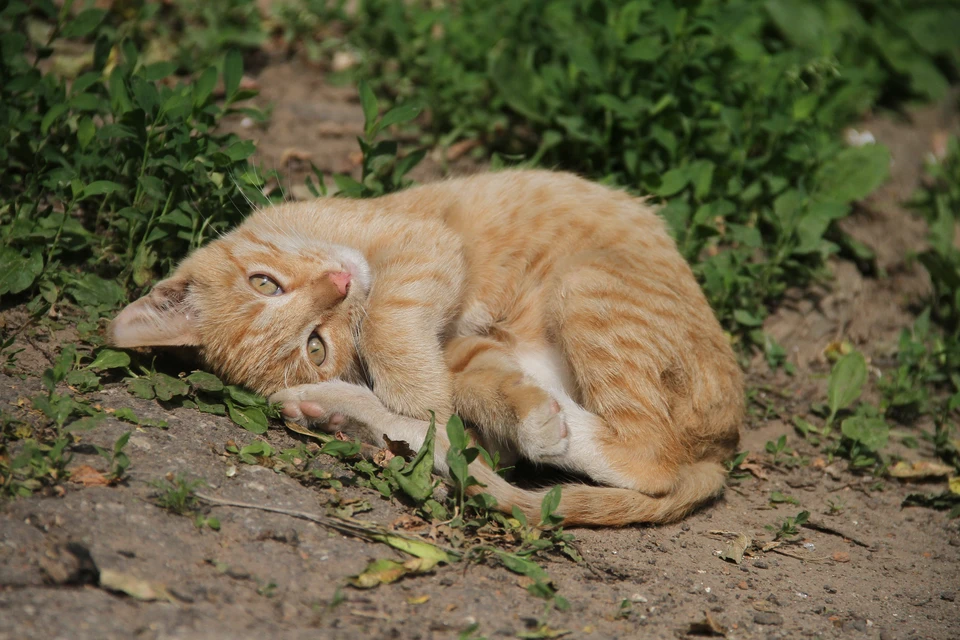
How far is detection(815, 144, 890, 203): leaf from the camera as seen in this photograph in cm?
489

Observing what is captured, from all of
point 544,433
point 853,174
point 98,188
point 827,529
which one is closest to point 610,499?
point 544,433

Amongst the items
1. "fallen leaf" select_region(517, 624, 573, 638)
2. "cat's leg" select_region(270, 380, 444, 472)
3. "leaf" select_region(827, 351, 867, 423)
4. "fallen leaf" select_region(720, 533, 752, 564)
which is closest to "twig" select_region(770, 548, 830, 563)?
"fallen leaf" select_region(720, 533, 752, 564)

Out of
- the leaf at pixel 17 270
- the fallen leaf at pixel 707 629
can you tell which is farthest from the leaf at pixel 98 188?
the fallen leaf at pixel 707 629

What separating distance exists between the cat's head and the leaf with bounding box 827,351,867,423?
2472 millimetres

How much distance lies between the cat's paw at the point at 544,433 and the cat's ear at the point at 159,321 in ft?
4.56

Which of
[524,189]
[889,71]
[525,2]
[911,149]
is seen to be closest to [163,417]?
[524,189]

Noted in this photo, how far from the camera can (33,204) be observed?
→ 380 cm

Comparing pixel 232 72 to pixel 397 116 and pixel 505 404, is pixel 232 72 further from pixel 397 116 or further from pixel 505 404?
pixel 505 404

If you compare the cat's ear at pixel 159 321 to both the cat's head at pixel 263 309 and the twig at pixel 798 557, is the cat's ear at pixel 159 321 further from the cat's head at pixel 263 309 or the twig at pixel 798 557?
the twig at pixel 798 557

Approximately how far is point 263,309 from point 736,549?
6.92 feet

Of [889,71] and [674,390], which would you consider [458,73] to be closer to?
[674,390]

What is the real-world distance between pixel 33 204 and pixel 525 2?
3102 mm

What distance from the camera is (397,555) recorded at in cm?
277

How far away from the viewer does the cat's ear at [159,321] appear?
3.23 meters
